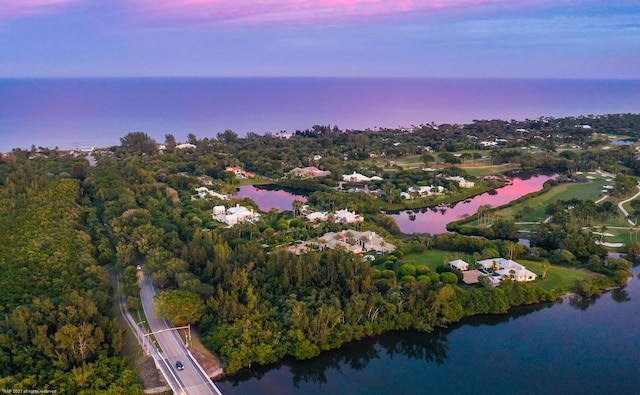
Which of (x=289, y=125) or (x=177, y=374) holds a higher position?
(x=289, y=125)

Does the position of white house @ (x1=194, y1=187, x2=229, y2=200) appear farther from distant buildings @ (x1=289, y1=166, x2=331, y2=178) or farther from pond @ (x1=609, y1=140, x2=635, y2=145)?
pond @ (x1=609, y1=140, x2=635, y2=145)

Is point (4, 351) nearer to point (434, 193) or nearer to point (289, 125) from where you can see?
point (434, 193)

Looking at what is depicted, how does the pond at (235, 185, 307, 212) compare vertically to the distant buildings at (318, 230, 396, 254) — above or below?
Result: above

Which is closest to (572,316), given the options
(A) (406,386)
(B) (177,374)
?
(A) (406,386)

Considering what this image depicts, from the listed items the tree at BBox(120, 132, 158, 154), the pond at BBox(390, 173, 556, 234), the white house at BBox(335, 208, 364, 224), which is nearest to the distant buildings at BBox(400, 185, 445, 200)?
the pond at BBox(390, 173, 556, 234)

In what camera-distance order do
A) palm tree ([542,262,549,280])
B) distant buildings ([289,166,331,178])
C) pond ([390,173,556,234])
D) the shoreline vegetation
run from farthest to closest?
distant buildings ([289,166,331,178]) < pond ([390,173,556,234]) < palm tree ([542,262,549,280]) < the shoreline vegetation

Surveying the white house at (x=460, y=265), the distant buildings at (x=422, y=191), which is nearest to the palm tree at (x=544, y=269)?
the white house at (x=460, y=265)

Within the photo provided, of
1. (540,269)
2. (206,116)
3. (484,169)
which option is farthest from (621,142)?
(206,116)
